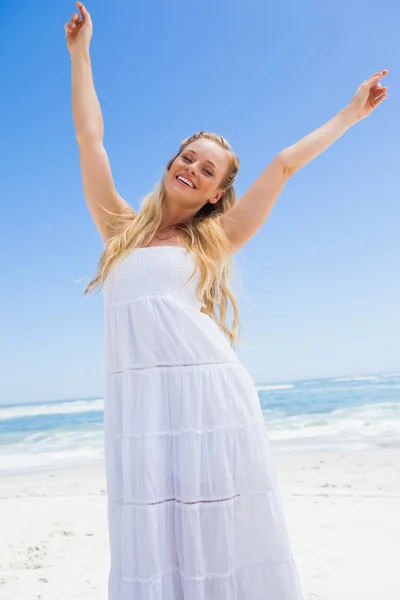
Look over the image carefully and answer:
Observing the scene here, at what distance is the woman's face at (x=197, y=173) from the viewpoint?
2.54 m

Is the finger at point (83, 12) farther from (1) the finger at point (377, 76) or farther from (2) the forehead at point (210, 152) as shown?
(1) the finger at point (377, 76)

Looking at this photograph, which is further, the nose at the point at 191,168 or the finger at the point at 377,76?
the finger at the point at 377,76

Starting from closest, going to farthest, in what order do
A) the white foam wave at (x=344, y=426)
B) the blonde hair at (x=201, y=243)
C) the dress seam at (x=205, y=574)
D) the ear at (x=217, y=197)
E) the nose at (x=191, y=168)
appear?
1. the dress seam at (x=205, y=574)
2. the blonde hair at (x=201, y=243)
3. the nose at (x=191, y=168)
4. the ear at (x=217, y=197)
5. the white foam wave at (x=344, y=426)

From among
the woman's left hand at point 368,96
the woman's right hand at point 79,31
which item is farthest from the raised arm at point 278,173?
the woman's right hand at point 79,31

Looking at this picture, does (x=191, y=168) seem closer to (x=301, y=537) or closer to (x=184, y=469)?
(x=184, y=469)

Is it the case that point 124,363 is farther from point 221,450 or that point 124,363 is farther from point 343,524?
point 343,524

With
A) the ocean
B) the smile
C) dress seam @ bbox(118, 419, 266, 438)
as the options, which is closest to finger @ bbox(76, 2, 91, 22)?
the smile

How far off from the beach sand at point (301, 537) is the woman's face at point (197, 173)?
2.48m

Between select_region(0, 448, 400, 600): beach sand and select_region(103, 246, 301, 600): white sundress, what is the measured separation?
5.99ft

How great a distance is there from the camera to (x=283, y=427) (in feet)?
53.4

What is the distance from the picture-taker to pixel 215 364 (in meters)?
2.21

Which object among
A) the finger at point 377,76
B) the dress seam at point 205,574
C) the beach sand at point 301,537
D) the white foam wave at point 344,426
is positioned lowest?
the white foam wave at point 344,426

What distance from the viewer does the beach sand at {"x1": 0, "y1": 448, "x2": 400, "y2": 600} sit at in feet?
12.9

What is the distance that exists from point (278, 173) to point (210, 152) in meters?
0.29
